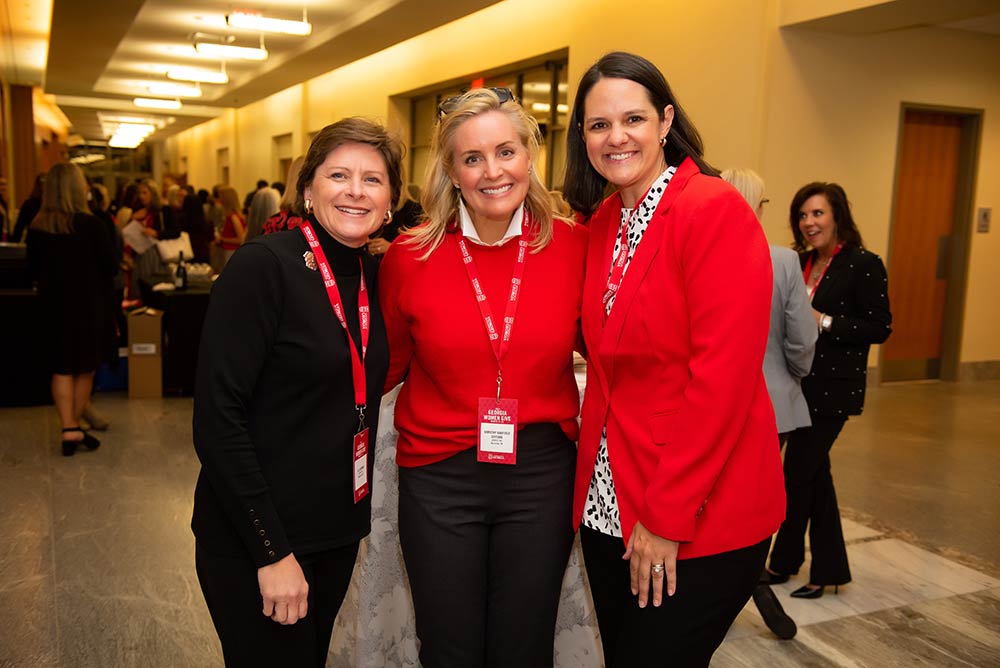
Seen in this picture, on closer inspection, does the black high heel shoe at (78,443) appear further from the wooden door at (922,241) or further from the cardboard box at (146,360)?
the wooden door at (922,241)

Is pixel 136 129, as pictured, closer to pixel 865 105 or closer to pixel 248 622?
pixel 865 105

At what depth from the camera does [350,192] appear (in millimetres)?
1718

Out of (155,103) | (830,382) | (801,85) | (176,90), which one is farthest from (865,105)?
(155,103)

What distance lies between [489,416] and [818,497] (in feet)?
7.27

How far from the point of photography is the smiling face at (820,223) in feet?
11.8

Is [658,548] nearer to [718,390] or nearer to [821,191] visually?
[718,390]

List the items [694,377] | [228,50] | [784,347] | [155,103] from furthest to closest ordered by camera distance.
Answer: [155,103], [228,50], [784,347], [694,377]

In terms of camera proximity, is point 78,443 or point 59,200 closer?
point 59,200

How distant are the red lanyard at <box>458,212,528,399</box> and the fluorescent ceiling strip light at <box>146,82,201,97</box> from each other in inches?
672

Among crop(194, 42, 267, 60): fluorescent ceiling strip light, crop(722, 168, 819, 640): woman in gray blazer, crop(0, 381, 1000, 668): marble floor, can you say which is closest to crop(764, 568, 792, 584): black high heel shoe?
crop(0, 381, 1000, 668): marble floor

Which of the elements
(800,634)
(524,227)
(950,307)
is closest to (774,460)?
(524,227)

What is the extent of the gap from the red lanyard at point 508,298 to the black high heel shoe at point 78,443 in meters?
4.41

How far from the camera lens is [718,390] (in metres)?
1.54

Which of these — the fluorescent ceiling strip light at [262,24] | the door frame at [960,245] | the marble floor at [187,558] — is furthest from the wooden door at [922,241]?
the fluorescent ceiling strip light at [262,24]
